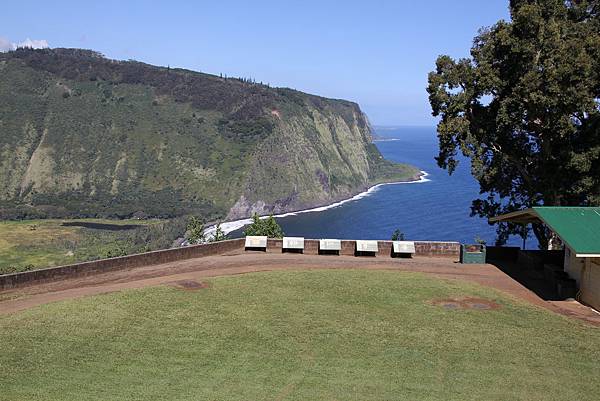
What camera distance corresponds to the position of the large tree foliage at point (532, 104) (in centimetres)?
3419

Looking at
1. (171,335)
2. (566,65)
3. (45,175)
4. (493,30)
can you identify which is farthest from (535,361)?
(45,175)

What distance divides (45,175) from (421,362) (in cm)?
18653

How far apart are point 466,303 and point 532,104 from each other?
1431 cm

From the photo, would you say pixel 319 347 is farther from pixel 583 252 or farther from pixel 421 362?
pixel 583 252

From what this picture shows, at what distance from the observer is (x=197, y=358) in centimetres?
1998

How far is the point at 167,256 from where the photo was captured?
112 feet

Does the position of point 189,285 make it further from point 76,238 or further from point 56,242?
point 76,238

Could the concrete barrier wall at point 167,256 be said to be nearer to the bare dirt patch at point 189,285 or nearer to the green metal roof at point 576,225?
the bare dirt patch at point 189,285

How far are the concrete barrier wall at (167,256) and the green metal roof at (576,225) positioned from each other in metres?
7.05

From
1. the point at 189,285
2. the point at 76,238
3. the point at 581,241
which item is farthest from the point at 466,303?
the point at 76,238

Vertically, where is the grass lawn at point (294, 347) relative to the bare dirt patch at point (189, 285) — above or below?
below

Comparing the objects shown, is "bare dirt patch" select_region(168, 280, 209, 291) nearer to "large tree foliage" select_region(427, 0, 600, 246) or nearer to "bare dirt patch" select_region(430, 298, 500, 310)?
"bare dirt patch" select_region(430, 298, 500, 310)

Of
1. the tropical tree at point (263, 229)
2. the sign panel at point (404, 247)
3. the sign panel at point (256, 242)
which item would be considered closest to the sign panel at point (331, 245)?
the sign panel at point (404, 247)

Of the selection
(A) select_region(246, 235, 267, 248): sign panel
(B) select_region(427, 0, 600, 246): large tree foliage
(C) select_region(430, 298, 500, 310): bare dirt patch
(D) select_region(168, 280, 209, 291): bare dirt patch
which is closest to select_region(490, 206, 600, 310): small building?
(C) select_region(430, 298, 500, 310): bare dirt patch
